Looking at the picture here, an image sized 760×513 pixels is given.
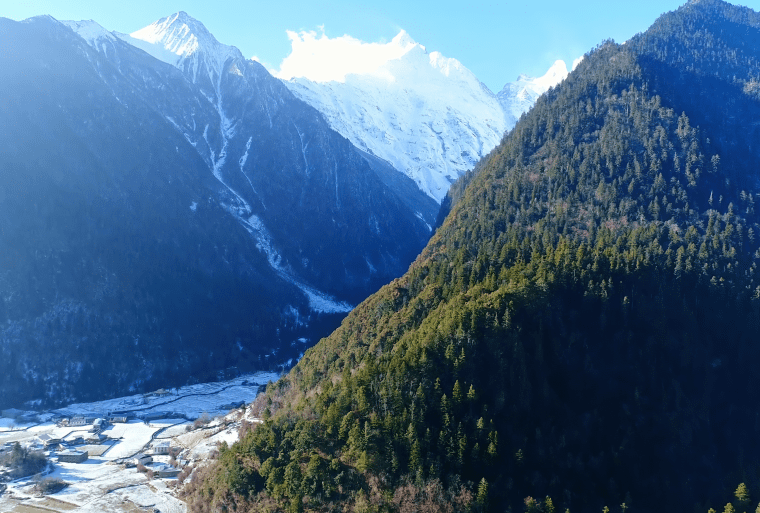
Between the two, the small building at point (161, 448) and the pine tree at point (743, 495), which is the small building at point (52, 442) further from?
the pine tree at point (743, 495)

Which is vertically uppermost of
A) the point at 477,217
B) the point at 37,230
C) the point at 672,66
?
the point at 672,66

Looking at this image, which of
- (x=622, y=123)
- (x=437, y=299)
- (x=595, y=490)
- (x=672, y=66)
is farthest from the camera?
(x=672, y=66)

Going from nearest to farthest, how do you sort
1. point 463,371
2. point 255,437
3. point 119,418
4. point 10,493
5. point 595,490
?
point 595,490
point 463,371
point 255,437
point 10,493
point 119,418

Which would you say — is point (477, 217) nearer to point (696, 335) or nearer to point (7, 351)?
point (696, 335)

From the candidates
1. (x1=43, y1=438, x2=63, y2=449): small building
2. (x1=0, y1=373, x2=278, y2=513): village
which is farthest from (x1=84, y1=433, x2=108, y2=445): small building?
(x1=43, y1=438, x2=63, y2=449): small building

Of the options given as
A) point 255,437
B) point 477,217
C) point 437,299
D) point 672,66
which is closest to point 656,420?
point 437,299

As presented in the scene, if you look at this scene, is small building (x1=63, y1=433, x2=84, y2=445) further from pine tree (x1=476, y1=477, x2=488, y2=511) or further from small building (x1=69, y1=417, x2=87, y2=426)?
pine tree (x1=476, y1=477, x2=488, y2=511)

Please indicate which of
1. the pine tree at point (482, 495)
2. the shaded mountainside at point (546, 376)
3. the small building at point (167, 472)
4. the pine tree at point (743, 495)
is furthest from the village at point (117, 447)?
the pine tree at point (743, 495)

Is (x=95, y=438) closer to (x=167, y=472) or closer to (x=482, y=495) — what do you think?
(x=167, y=472)
